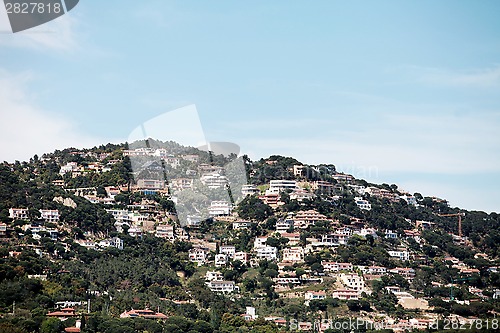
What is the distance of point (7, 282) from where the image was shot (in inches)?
992

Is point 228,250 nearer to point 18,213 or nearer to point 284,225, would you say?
point 284,225

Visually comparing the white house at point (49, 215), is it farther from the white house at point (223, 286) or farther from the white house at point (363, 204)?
the white house at point (363, 204)

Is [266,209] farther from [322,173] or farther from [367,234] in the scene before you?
[322,173]

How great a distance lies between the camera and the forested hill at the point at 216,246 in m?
27.9

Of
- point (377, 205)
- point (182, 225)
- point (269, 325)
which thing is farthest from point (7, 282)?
point (377, 205)

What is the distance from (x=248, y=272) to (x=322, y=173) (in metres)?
13.8

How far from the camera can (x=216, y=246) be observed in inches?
1451

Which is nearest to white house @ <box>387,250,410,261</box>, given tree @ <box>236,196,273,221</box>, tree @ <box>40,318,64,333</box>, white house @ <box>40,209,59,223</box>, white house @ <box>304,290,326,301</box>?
tree @ <box>236,196,273,221</box>

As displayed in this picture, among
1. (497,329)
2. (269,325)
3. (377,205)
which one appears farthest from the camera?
(377,205)

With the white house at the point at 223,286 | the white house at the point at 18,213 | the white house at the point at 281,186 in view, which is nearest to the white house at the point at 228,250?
the white house at the point at 223,286

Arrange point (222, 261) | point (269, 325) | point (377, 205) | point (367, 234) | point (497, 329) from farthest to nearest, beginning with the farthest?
Result: point (377, 205)
point (367, 234)
point (222, 261)
point (269, 325)
point (497, 329)

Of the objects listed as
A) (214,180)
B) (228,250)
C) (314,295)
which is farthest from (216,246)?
(314,295)

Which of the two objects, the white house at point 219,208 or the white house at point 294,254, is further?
the white house at point 219,208

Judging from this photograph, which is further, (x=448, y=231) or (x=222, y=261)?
(x=448, y=231)
